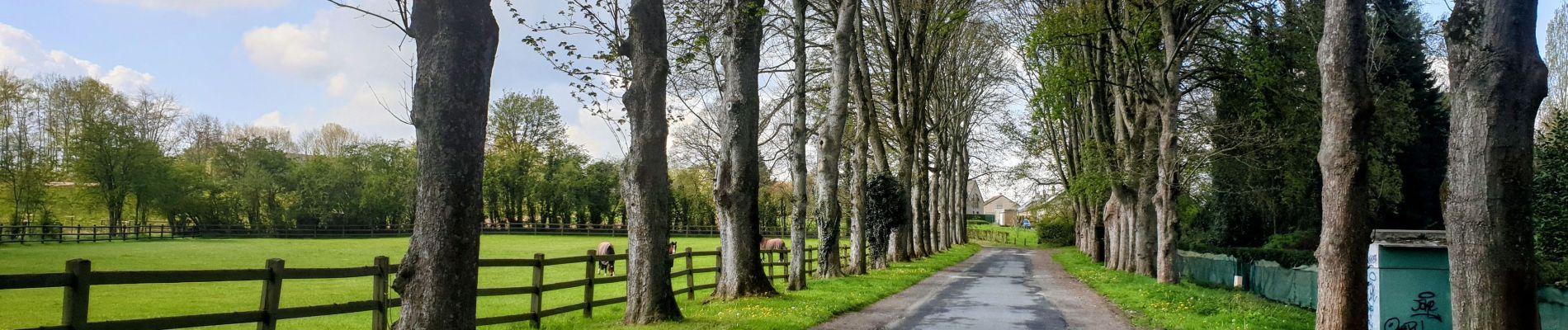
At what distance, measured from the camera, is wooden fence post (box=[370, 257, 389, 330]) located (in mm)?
8828

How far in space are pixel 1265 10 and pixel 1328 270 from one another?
50.1 ft

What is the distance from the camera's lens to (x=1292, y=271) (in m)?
18.0

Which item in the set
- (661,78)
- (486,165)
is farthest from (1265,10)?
(486,165)

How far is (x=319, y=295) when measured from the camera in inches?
786

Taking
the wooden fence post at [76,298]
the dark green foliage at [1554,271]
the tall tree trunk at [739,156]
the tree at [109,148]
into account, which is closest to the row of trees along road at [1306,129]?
the dark green foliage at [1554,271]

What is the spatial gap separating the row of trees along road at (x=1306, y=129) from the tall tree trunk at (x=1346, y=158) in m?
0.02

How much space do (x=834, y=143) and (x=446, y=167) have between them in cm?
1418

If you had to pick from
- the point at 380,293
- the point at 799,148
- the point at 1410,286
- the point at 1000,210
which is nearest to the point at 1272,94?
the point at 799,148

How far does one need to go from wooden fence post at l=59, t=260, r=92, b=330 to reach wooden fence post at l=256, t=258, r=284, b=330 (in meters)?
1.29

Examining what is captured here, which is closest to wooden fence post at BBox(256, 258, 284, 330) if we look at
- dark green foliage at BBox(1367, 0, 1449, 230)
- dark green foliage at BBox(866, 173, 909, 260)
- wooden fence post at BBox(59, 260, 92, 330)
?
wooden fence post at BBox(59, 260, 92, 330)

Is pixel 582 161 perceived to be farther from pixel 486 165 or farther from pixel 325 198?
pixel 325 198

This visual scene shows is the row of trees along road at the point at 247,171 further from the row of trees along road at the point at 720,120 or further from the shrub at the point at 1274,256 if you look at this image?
the shrub at the point at 1274,256

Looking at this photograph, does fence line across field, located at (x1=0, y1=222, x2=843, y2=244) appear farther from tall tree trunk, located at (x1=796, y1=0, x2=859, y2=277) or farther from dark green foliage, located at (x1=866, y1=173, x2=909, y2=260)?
tall tree trunk, located at (x1=796, y1=0, x2=859, y2=277)

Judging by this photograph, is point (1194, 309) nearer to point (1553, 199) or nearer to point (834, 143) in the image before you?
point (1553, 199)
